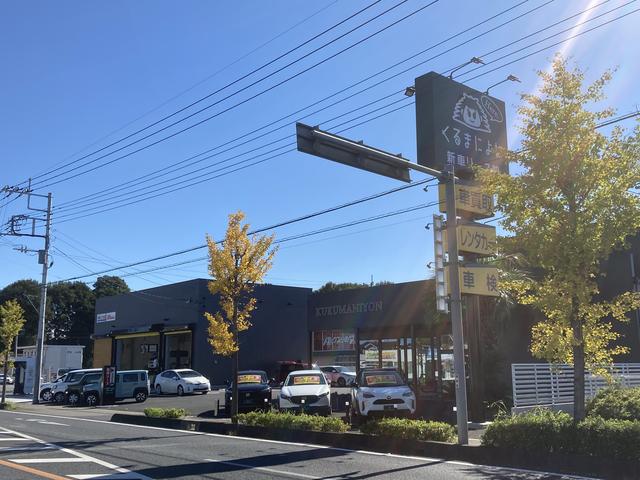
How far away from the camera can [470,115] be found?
1778 centimetres

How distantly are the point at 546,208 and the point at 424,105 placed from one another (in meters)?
6.40

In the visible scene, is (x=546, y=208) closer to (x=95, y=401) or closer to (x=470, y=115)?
(x=470, y=115)

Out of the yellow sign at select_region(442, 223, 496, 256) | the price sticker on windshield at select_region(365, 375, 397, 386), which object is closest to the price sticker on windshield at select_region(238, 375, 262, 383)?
the price sticker on windshield at select_region(365, 375, 397, 386)

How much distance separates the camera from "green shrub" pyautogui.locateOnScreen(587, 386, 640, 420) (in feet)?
44.0

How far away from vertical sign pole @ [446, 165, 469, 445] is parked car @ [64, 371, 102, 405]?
2467cm

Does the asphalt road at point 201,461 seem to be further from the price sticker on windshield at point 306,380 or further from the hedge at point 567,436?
the price sticker on windshield at point 306,380

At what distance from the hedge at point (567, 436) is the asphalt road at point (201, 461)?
0.75 meters

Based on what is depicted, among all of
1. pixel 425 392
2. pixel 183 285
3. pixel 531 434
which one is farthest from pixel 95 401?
pixel 531 434

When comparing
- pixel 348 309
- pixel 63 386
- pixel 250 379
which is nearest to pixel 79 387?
pixel 63 386

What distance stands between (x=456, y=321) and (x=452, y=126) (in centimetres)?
663

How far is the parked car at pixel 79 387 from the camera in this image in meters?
31.9

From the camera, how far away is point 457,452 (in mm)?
11336

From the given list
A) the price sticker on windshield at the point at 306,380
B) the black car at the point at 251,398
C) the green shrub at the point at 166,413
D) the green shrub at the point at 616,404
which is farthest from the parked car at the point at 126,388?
the green shrub at the point at 616,404

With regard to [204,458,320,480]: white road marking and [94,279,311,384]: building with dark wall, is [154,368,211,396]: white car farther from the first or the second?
[204,458,320,480]: white road marking
